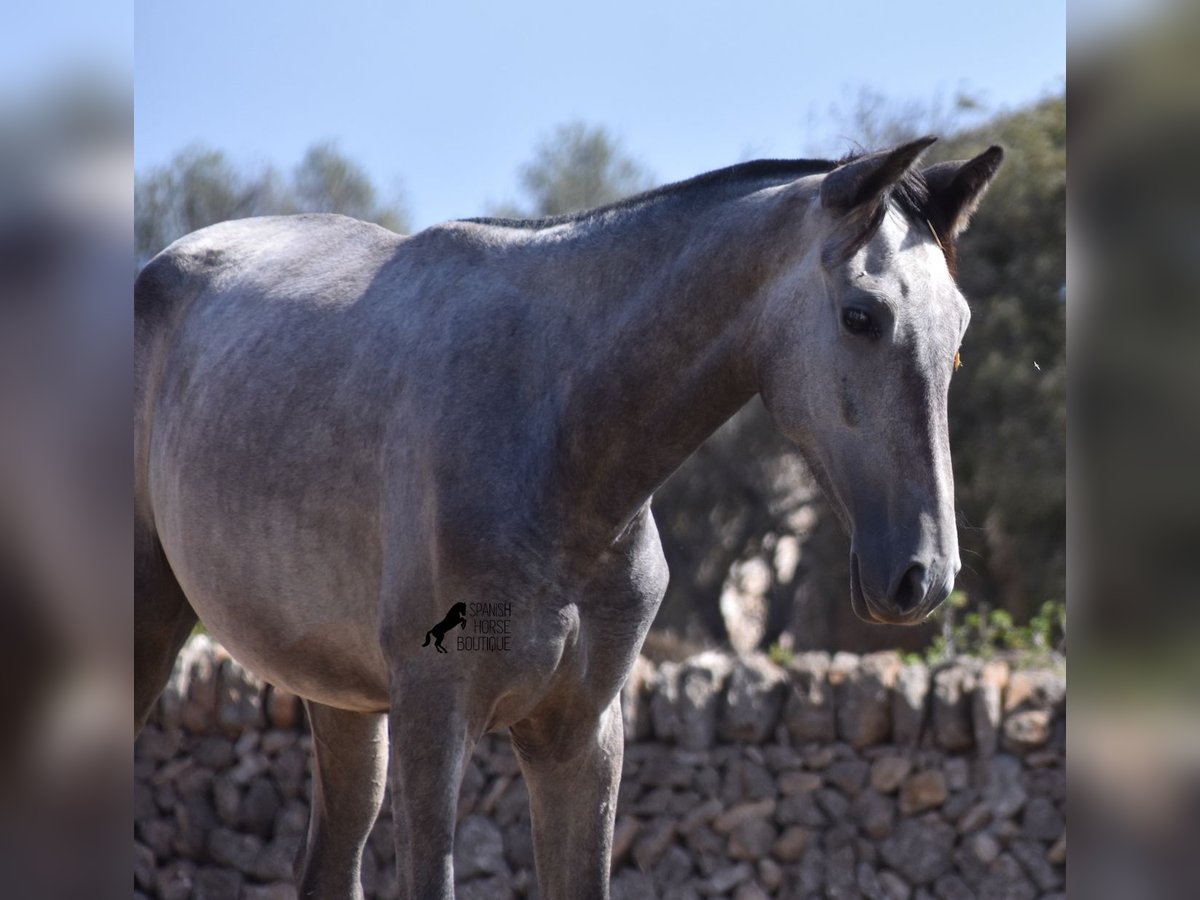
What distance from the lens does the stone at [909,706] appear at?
5.16 metres

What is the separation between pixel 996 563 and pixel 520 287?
9.96 meters

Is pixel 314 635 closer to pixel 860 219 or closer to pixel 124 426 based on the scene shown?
pixel 124 426

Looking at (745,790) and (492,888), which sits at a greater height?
(745,790)

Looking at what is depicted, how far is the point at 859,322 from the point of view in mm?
1982

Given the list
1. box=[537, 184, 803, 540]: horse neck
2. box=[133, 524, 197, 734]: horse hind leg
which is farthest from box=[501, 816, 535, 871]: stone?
box=[537, 184, 803, 540]: horse neck

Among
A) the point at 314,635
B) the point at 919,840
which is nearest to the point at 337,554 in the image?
the point at 314,635

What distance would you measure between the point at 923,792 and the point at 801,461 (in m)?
3.67

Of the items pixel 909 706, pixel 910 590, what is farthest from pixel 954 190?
pixel 909 706

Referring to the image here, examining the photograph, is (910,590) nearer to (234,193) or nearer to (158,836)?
(158,836)

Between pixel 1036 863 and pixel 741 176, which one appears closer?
pixel 741 176

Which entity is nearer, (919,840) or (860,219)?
(860,219)

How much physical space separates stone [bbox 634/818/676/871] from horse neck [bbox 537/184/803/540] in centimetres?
328

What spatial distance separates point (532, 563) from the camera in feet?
7.35
